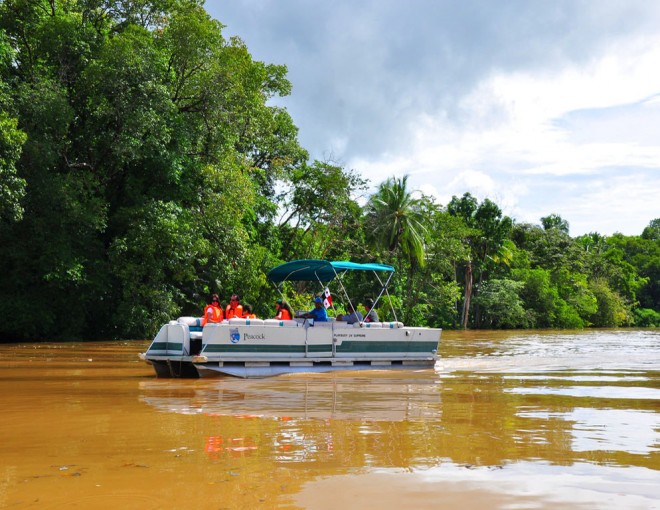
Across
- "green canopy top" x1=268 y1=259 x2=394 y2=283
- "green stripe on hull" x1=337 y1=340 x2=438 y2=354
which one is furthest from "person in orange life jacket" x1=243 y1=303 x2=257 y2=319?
"green stripe on hull" x1=337 y1=340 x2=438 y2=354

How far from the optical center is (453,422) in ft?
28.3

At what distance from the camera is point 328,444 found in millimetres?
7062

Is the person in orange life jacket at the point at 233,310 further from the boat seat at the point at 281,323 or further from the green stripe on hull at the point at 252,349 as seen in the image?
the green stripe on hull at the point at 252,349

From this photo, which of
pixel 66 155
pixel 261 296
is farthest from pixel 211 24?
pixel 261 296

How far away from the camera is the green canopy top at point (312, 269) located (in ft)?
54.5

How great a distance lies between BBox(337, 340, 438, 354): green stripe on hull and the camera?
16375mm

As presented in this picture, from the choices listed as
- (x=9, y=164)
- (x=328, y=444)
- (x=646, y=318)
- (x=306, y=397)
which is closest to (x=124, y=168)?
(x=9, y=164)

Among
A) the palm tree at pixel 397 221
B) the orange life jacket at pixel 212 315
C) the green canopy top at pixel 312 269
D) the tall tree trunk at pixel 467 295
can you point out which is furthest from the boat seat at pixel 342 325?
the tall tree trunk at pixel 467 295

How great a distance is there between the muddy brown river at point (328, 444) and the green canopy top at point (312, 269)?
11.0ft

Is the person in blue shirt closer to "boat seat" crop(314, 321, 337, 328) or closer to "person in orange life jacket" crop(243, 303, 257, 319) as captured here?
"boat seat" crop(314, 321, 337, 328)

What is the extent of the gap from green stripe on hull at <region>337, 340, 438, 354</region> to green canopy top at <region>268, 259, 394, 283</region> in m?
1.64

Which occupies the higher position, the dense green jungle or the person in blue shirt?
the dense green jungle

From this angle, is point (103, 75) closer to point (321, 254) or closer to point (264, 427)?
point (321, 254)

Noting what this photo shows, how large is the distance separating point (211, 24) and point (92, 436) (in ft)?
79.5
